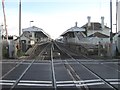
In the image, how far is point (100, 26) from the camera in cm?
11462

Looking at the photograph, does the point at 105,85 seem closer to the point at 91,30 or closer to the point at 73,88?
the point at 73,88

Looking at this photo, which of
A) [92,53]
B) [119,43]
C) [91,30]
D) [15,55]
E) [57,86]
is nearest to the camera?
[57,86]

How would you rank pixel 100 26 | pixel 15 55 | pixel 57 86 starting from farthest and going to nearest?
pixel 100 26 < pixel 15 55 < pixel 57 86

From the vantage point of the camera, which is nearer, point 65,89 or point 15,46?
point 65,89

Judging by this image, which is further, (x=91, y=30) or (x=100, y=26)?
(x=100, y=26)

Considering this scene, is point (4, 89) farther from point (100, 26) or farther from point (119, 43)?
point (100, 26)

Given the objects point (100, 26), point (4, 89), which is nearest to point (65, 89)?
point (4, 89)

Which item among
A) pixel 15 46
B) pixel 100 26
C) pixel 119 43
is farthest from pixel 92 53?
pixel 100 26

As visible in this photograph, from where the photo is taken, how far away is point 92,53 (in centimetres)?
4450

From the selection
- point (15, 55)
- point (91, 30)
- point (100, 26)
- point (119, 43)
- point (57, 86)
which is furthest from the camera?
point (100, 26)

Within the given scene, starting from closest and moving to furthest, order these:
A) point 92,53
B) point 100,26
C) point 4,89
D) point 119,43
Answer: point 4,89, point 119,43, point 92,53, point 100,26

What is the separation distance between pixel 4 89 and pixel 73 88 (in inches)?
97.3

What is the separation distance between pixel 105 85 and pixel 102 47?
31840 millimetres

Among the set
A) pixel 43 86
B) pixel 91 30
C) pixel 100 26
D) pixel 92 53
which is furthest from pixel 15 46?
pixel 100 26
